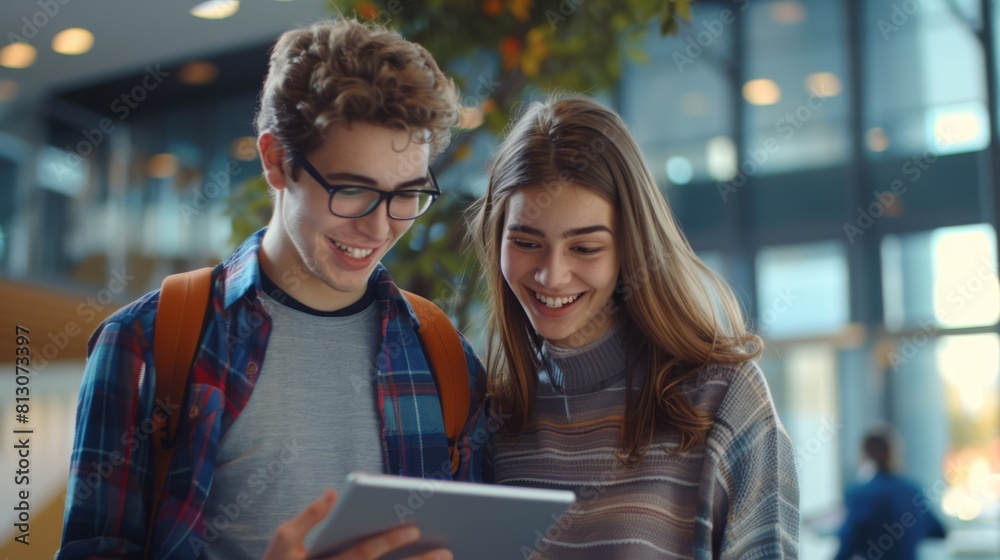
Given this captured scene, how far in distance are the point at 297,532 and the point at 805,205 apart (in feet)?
19.8

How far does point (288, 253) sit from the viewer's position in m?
1.71

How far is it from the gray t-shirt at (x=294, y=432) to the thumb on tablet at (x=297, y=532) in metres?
0.24

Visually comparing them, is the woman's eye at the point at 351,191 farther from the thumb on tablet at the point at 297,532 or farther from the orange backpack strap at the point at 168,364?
the thumb on tablet at the point at 297,532

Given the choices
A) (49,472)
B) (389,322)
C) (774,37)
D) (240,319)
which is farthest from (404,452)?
(774,37)

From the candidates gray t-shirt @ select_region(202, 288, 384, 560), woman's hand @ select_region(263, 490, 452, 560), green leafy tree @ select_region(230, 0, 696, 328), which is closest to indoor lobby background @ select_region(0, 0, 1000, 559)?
green leafy tree @ select_region(230, 0, 696, 328)

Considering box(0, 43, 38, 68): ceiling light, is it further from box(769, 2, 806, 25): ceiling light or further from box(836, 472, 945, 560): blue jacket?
box(836, 472, 945, 560): blue jacket

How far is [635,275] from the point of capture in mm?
1831

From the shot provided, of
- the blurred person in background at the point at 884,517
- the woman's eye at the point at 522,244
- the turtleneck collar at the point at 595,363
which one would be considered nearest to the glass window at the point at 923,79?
the blurred person in background at the point at 884,517

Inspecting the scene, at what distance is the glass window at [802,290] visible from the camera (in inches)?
261

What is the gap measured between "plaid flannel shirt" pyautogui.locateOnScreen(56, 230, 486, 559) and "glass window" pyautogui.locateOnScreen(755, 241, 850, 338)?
550cm

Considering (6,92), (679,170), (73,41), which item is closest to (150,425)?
(6,92)

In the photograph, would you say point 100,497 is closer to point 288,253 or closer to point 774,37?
point 288,253

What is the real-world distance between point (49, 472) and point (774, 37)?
5.61 metres

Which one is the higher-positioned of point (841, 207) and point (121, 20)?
point (121, 20)
